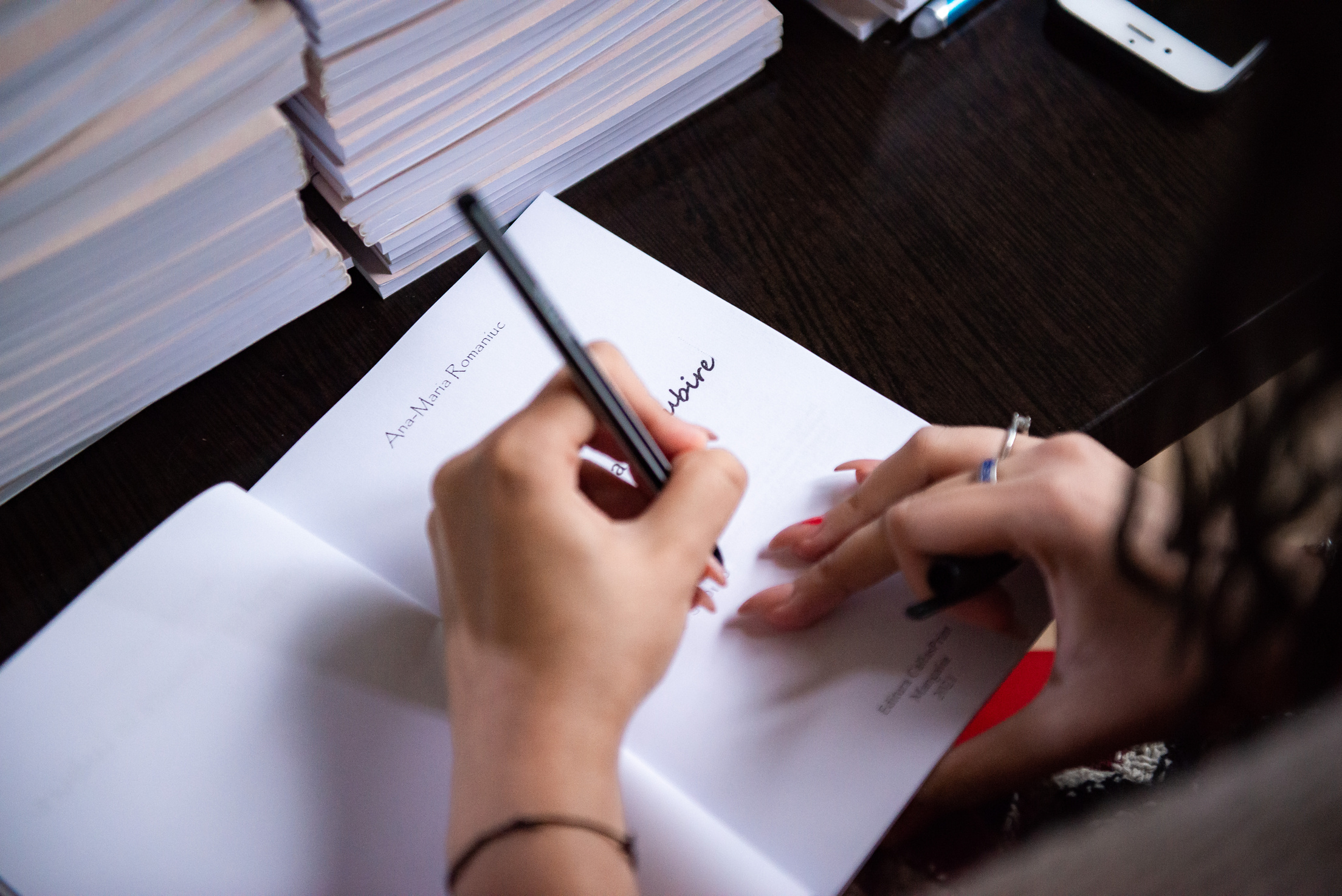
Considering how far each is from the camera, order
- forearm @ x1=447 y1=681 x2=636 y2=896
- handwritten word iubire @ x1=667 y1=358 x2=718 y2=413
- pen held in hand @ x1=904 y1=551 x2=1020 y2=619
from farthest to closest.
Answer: handwritten word iubire @ x1=667 y1=358 x2=718 y2=413 < pen held in hand @ x1=904 y1=551 x2=1020 y2=619 < forearm @ x1=447 y1=681 x2=636 y2=896

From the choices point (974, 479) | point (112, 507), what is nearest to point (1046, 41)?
point (974, 479)

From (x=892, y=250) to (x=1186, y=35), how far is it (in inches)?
12.3

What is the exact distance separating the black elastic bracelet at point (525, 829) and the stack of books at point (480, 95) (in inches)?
15.8

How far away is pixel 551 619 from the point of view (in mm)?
426

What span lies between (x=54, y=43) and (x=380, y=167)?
0.63ft

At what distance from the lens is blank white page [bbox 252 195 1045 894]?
1.76 feet

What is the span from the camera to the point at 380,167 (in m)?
0.59

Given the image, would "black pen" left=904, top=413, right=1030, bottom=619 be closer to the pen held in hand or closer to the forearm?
the pen held in hand

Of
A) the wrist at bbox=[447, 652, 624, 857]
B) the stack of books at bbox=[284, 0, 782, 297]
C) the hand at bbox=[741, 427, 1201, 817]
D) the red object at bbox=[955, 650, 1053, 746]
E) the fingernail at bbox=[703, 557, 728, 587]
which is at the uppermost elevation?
the stack of books at bbox=[284, 0, 782, 297]

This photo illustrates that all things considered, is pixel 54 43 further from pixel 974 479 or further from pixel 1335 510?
pixel 1335 510

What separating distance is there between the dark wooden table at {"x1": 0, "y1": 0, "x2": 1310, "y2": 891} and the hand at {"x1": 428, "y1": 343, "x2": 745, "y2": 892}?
9.3 inches

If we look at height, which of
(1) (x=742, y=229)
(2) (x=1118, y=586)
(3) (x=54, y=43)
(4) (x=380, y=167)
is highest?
(3) (x=54, y=43)

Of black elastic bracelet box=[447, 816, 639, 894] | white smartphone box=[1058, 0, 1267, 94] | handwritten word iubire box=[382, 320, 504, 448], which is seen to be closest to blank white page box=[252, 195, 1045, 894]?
handwritten word iubire box=[382, 320, 504, 448]

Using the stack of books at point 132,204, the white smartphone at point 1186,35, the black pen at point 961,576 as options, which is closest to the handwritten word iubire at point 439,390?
the stack of books at point 132,204
